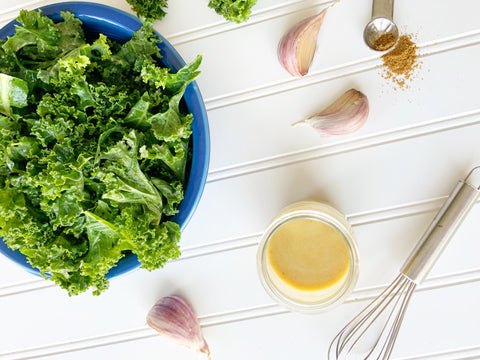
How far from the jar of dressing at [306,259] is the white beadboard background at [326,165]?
0.07 metres

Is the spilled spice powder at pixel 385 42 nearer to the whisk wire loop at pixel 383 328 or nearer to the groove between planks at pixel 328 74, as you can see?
the groove between planks at pixel 328 74

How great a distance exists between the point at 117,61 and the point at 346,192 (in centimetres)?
48

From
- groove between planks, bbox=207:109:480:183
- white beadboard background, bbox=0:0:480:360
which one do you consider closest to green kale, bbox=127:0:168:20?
white beadboard background, bbox=0:0:480:360

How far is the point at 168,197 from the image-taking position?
0.75m

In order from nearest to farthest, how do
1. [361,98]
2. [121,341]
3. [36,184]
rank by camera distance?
[36,184], [361,98], [121,341]

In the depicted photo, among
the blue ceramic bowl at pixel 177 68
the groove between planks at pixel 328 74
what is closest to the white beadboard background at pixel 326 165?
the groove between planks at pixel 328 74

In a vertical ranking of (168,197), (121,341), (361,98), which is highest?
(361,98)

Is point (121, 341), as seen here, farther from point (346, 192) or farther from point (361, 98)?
point (361, 98)

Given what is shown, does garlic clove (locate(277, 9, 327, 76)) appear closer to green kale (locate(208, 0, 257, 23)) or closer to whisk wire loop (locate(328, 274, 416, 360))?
green kale (locate(208, 0, 257, 23))

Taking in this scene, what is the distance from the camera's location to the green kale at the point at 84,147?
2.19 feet

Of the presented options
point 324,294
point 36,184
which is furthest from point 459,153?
point 36,184

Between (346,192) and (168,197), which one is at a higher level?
(346,192)

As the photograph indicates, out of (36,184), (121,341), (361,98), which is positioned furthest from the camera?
(121,341)

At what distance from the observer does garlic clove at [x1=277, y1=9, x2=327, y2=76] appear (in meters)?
0.83
